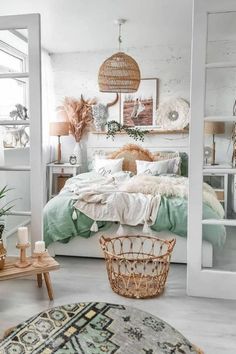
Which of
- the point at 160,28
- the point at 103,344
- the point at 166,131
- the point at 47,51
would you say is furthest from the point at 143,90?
the point at 103,344

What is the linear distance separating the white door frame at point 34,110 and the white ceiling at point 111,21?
0.81m

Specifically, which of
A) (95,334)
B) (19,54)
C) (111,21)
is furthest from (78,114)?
(95,334)

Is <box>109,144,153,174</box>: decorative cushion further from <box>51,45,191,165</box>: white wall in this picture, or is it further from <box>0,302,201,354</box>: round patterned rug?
<box>0,302,201,354</box>: round patterned rug

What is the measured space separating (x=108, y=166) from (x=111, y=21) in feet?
6.70

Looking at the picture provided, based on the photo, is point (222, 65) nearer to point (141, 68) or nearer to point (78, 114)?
point (141, 68)

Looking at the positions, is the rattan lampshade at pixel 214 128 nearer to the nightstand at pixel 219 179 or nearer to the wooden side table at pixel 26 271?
the nightstand at pixel 219 179

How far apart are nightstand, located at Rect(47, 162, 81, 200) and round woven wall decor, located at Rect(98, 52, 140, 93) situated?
5.92 ft

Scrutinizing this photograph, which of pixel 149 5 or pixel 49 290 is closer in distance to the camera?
pixel 49 290

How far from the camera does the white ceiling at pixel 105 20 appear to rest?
3.73 meters

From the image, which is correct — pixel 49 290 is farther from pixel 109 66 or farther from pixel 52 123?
pixel 52 123

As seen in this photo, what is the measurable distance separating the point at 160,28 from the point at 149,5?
93cm

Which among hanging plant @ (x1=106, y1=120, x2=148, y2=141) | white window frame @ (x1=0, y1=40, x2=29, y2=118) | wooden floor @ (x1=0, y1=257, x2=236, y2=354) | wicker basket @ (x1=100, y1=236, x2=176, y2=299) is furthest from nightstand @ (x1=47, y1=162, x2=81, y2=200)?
wicker basket @ (x1=100, y1=236, x2=176, y2=299)

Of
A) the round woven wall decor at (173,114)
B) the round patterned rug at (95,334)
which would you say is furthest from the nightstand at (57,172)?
the round patterned rug at (95,334)

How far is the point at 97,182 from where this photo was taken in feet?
14.6
